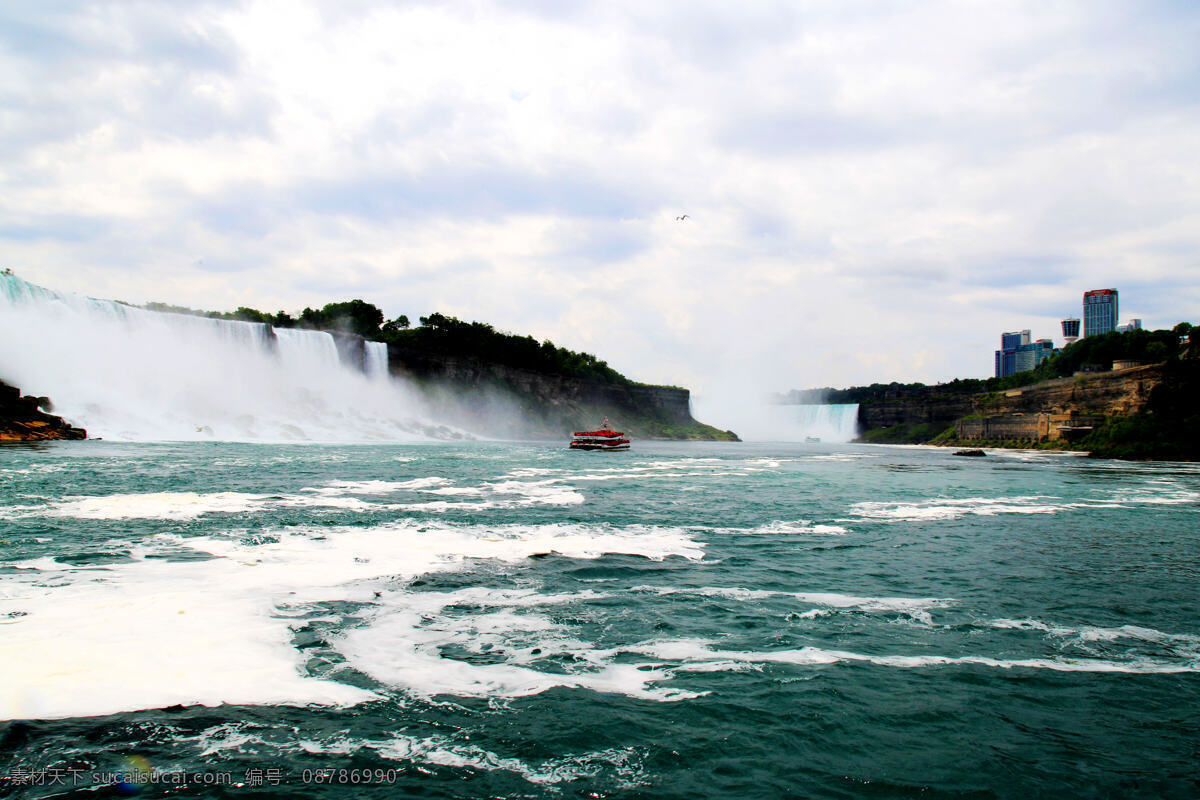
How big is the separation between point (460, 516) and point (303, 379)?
65.9 m

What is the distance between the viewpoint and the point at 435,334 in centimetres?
12344

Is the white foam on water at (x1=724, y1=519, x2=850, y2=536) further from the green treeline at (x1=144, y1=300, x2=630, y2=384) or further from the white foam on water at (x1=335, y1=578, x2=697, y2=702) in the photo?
the green treeline at (x1=144, y1=300, x2=630, y2=384)

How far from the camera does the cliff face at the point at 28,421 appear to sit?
42.9 m

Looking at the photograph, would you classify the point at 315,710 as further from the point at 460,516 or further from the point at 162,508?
the point at 162,508

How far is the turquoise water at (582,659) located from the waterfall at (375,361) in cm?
7429

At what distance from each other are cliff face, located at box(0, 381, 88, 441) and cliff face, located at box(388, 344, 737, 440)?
48591 millimetres

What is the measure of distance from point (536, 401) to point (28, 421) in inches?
3164

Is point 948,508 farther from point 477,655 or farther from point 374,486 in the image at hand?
point 374,486

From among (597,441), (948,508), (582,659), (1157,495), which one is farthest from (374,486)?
(597,441)

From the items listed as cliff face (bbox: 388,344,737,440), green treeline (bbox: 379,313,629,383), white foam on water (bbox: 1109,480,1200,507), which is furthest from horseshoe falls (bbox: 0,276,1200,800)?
green treeline (bbox: 379,313,629,383)

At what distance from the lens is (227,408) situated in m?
61.8

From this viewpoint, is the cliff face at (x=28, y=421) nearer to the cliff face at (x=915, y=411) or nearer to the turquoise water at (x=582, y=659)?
the turquoise water at (x=582, y=659)

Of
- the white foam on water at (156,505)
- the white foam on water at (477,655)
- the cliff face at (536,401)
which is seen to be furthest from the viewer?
the cliff face at (536,401)

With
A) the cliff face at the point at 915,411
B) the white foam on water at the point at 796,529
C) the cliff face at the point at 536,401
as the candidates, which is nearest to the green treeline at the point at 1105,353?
the cliff face at the point at 915,411
